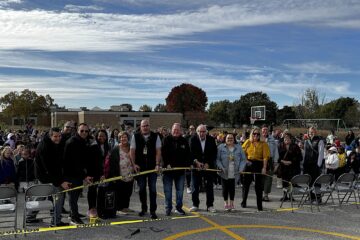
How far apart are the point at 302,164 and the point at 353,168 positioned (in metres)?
4.84

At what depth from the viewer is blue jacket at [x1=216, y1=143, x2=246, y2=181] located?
8.81 m

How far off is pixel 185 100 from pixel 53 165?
9260 centimetres

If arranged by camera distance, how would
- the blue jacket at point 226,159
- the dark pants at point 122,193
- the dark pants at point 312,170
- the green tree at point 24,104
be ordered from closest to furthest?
the dark pants at point 122,193 → the blue jacket at point 226,159 → the dark pants at point 312,170 → the green tree at point 24,104

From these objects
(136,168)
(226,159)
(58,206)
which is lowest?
(58,206)

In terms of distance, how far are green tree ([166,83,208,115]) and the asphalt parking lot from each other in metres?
89.3

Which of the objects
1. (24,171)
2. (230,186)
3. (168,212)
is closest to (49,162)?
(168,212)

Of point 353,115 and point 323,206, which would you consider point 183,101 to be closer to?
point 353,115

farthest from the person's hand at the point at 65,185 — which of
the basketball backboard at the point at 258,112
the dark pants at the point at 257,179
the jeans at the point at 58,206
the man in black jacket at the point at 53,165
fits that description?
the basketball backboard at the point at 258,112

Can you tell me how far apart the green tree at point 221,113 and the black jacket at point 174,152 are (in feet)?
252

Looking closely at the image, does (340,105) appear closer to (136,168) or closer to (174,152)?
(174,152)

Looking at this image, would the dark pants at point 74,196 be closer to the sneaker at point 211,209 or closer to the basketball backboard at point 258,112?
the sneaker at point 211,209

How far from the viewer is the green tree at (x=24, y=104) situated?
236 feet

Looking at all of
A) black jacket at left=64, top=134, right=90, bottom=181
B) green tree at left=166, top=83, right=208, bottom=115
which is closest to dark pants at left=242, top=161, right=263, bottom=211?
black jacket at left=64, top=134, right=90, bottom=181

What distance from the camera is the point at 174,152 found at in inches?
328
